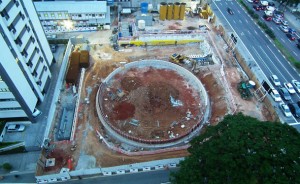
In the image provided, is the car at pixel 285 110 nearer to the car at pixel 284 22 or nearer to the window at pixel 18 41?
the car at pixel 284 22

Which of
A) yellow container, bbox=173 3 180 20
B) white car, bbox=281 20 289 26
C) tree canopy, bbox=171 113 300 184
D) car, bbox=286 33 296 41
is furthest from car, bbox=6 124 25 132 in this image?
white car, bbox=281 20 289 26

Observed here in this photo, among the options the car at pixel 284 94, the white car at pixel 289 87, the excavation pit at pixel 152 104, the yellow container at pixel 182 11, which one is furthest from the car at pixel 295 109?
the yellow container at pixel 182 11

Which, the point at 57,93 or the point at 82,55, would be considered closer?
the point at 57,93

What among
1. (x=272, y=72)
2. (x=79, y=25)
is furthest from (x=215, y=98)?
(x=79, y=25)

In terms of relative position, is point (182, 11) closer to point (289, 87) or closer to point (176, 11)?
point (176, 11)

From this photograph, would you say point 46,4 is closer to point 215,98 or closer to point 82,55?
point 82,55

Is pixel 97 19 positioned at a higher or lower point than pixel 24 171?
higher
